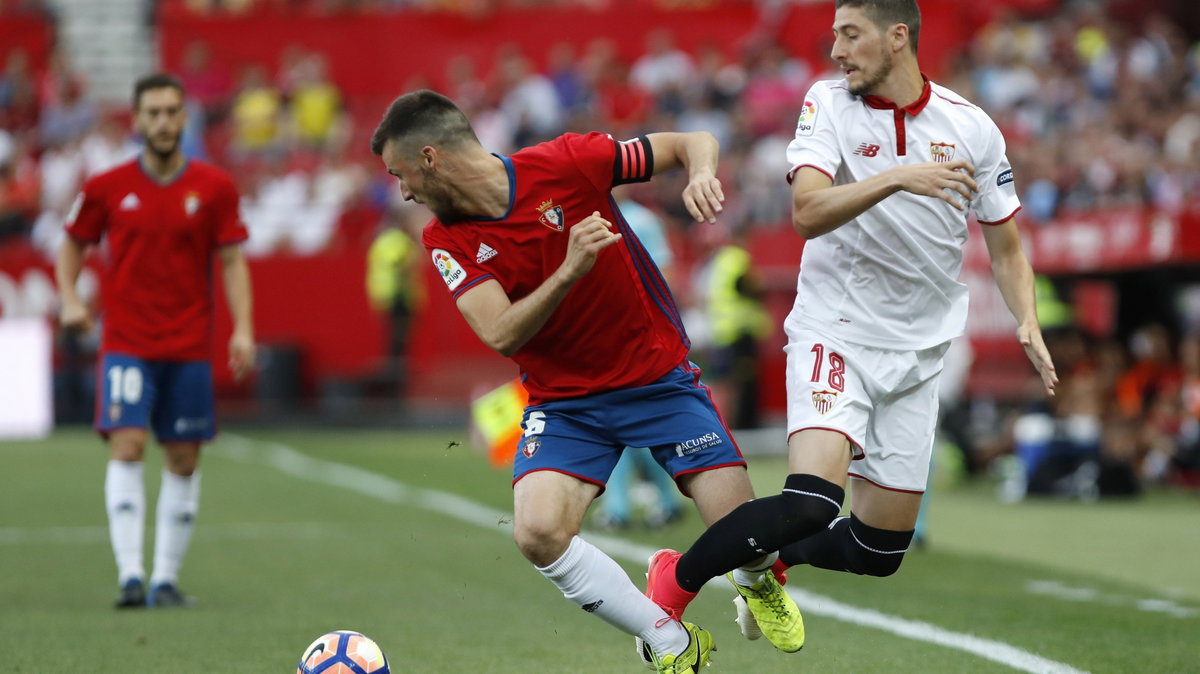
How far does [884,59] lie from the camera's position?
19.2ft

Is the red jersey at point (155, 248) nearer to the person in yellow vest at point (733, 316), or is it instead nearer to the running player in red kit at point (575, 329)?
the running player in red kit at point (575, 329)

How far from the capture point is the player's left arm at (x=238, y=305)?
8.55 m

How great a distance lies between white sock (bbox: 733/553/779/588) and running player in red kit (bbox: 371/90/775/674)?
0.13ft

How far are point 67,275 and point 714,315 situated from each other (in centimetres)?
939

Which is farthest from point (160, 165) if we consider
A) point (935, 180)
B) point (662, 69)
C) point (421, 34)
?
point (421, 34)

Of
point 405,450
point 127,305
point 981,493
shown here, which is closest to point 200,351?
point 127,305

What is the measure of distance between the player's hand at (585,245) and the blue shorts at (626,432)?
2.38 feet

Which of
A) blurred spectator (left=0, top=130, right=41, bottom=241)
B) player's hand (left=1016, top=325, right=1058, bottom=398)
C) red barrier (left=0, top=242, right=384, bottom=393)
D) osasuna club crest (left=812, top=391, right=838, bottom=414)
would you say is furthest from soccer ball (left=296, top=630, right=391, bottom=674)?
blurred spectator (left=0, top=130, right=41, bottom=241)

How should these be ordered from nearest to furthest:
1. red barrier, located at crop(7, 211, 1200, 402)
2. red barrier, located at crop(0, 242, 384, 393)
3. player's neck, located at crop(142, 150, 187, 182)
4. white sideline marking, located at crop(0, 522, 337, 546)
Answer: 1. player's neck, located at crop(142, 150, 187, 182)
2. white sideline marking, located at crop(0, 522, 337, 546)
3. red barrier, located at crop(7, 211, 1200, 402)
4. red barrier, located at crop(0, 242, 384, 393)

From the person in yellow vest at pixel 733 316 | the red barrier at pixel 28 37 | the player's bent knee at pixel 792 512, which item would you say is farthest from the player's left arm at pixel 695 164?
the red barrier at pixel 28 37

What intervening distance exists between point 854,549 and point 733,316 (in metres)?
10.8

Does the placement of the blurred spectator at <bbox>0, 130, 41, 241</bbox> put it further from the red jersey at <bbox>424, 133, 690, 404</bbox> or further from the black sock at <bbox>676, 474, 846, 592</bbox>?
the black sock at <bbox>676, 474, 846, 592</bbox>

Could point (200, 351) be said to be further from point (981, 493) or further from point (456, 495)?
point (981, 493)

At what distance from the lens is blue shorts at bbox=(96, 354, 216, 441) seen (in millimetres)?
8211
